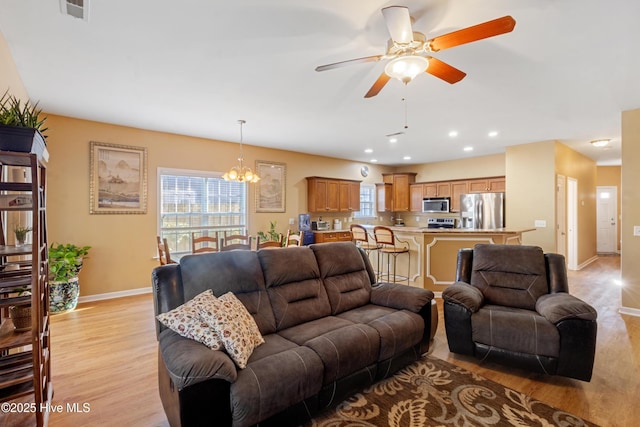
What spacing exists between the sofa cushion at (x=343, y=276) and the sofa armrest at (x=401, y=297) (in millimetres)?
112

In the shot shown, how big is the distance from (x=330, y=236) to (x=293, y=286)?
4.39 metres

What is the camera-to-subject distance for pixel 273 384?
1.73m

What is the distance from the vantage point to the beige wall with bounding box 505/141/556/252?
5805 millimetres

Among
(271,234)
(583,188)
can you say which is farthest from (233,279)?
(583,188)

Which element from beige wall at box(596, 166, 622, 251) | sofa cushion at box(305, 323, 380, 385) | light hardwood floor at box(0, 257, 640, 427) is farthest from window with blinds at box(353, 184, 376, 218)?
beige wall at box(596, 166, 622, 251)

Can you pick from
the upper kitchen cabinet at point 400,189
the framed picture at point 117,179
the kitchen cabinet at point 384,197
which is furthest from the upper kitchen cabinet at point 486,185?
the framed picture at point 117,179

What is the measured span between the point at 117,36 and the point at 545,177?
6743 millimetres

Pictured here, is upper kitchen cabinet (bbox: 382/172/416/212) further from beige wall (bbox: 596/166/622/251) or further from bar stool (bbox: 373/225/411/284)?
beige wall (bbox: 596/166/622/251)

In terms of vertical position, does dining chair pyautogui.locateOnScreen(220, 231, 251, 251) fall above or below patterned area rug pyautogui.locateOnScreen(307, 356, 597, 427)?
above

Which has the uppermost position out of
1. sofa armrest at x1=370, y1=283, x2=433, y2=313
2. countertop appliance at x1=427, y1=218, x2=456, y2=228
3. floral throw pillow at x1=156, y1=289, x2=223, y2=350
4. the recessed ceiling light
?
the recessed ceiling light

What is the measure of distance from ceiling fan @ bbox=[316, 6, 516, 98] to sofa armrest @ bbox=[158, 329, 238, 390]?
1965 millimetres

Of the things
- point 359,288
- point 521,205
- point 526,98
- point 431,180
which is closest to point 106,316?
point 359,288

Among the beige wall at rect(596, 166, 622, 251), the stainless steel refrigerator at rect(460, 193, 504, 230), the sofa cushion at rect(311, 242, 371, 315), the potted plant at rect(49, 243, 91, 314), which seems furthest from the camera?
the beige wall at rect(596, 166, 622, 251)

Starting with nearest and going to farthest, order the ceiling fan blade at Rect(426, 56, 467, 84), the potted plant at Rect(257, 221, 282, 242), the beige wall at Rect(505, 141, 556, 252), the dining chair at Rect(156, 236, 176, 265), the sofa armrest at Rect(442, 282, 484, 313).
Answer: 1. the ceiling fan blade at Rect(426, 56, 467, 84)
2. the sofa armrest at Rect(442, 282, 484, 313)
3. the dining chair at Rect(156, 236, 176, 265)
4. the beige wall at Rect(505, 141, 556, 252)
5. the potted plant at Rect(257, 221, 282, 242)
